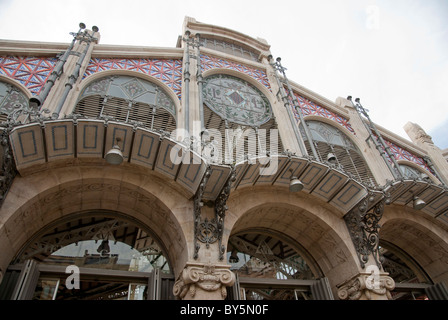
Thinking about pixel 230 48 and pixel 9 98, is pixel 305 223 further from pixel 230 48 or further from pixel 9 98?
pixel 230 48

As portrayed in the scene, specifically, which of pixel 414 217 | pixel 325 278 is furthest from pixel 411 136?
pixel 325 278

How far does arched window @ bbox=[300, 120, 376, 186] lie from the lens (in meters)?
11.2

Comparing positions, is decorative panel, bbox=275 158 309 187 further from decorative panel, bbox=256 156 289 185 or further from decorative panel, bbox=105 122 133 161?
decorative panel, bbox=105 122 133 161

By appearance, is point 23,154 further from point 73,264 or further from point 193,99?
point 193,99

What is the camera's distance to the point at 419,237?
33.0 feet

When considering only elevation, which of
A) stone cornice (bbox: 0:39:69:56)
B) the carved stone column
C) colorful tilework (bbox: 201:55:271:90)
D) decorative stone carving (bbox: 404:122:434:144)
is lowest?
the carved stone column

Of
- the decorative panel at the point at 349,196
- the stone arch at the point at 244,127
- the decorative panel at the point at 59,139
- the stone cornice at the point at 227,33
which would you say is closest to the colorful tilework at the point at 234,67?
the stone arch at the point at 244,127

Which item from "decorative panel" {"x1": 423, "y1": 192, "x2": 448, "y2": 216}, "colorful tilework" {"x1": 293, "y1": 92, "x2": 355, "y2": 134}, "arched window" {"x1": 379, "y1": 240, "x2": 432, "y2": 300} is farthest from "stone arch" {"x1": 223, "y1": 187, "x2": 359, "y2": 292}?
"colorful tilework" {"x1": 293, "y1": 92, "x2": 355, "y2": 134}

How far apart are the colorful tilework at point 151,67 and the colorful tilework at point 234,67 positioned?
1.44 metres

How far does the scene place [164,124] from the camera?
9.20m

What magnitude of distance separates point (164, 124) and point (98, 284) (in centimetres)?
474

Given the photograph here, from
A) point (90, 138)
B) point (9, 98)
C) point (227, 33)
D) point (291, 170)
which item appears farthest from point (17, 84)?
point (227, 33)

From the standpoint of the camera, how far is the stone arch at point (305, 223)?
Answer: 794cm

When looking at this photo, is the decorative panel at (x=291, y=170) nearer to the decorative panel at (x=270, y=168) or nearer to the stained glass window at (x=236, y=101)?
the decorative panel at (x=270, y=168)
